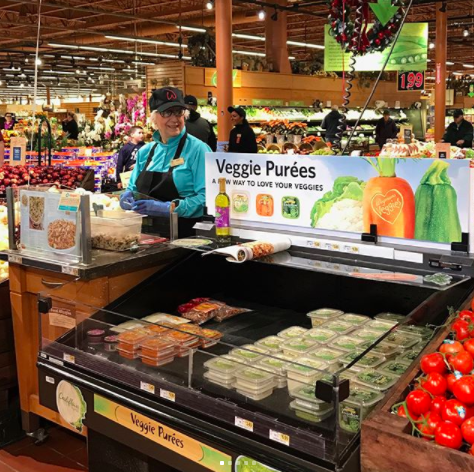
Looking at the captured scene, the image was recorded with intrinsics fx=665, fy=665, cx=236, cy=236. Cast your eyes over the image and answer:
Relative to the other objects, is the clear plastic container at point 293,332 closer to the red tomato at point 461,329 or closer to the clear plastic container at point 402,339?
the clear plastic container at point 402,339

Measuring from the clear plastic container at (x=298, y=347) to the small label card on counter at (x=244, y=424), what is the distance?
450 millimetres

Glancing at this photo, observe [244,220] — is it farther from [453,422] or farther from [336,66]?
[336,66]

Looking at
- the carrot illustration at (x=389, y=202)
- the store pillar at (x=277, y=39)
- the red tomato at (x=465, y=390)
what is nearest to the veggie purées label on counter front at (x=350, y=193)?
the carrot illustration at (x=389, y=202)

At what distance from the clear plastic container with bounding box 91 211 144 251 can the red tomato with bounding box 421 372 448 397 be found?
175cm

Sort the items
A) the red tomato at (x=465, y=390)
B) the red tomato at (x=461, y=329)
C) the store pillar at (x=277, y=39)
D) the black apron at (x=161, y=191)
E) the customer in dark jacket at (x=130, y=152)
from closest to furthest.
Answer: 1. the red tomato at (x=465, y=390)
2. the red tomato at (x=461, y=329)
3. the black apron at (x=161, y=191)
4. the customer in dark jacket at (x=130, y=152)
5. the store pillar at (x=277, y=39)

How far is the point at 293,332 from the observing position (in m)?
2.86

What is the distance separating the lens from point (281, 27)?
15430 millimetres

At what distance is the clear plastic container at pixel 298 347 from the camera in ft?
8.47

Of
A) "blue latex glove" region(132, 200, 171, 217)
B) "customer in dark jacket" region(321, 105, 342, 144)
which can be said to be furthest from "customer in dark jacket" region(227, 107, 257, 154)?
"blue latex glove" region(132, 200, 171, 217)

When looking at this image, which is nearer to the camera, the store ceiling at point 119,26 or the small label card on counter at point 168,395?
the small label card on counter at point 168,395

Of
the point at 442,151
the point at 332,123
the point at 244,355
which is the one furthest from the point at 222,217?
the point at 332,123

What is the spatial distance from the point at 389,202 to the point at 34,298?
6.31 feet

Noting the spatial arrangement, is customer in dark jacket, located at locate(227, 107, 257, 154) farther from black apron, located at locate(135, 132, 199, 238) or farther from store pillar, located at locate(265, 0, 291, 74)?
store pillar, located at locate(265, 0, 291, 74)

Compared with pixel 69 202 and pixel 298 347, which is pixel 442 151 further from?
pixel 69 202
